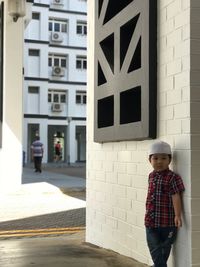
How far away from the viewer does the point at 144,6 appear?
19.7 ft

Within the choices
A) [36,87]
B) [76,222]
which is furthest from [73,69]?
[76,222]

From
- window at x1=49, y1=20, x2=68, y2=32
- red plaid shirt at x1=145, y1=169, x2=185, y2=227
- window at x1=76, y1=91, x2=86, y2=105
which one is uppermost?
window at x1=49, y1=20, x2=68, y2=32

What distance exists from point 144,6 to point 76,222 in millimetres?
5417

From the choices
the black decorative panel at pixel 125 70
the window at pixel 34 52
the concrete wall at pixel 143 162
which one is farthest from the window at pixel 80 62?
the black decorative panel at pixel 125 70

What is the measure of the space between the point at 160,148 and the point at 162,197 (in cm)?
47

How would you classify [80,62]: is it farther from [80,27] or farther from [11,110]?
[11,110]

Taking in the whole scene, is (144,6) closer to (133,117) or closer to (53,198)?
(133,117)

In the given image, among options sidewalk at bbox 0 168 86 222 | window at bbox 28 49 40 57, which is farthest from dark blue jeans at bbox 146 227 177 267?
window at bbox 28 49 40 57

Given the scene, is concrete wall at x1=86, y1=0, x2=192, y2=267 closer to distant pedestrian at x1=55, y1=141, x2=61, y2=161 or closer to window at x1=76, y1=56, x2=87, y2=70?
distant pedestrian at x1=55, y1=141, x2=61, y2=161

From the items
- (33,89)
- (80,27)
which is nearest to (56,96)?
(33,89)

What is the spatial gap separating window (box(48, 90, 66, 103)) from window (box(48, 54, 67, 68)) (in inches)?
83.7

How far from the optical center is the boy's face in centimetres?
536

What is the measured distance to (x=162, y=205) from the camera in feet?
17.5

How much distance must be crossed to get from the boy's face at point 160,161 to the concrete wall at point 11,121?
1138 centimetres
